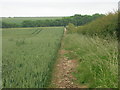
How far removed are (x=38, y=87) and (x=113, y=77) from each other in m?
1.96

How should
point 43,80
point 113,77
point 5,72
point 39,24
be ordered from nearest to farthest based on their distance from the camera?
point 113,77
point 43,80
point 5,72
point 39,24

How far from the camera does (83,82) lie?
6461 millimetres

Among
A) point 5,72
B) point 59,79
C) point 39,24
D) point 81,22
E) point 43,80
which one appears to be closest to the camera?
point 43,80

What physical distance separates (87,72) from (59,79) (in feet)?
3.57

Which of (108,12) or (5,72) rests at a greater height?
(108,12)

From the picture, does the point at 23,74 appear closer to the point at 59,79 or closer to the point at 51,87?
the point at 51,87

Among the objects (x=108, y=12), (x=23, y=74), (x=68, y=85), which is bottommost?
(x=68, y=85)

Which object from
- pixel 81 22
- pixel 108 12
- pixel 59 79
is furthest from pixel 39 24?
pixel 59 79

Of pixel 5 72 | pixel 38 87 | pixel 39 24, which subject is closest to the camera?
pixel 38 87

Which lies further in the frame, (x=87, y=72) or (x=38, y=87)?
(x=87, y=72)

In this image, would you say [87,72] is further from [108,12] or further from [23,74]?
[108,12]

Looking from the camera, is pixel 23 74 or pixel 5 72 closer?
pixel 23 74

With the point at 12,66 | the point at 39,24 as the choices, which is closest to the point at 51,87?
the point at 12,66

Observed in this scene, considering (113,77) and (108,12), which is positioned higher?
(108,12)
